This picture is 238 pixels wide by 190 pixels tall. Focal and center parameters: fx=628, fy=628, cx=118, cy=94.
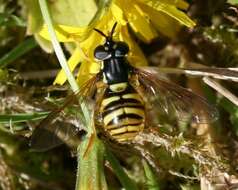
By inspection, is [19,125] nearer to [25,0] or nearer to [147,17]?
[25,0]

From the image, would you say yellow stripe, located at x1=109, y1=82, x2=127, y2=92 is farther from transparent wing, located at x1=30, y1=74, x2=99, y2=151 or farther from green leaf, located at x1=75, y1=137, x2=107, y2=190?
green leaf, located at x1=75, y1=137, x2=107, y2=190

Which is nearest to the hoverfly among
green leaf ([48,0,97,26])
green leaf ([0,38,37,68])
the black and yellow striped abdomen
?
the black and yellow striped abdomen

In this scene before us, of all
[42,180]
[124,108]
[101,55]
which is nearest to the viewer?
[124,108]

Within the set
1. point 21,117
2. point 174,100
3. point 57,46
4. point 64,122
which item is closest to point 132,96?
point 174,100

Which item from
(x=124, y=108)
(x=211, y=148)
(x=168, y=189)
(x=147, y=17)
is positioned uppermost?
(x=147, y=17)

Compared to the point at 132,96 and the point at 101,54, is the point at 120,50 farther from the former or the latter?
the point at 132,96

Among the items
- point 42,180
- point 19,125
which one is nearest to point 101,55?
point 19,125

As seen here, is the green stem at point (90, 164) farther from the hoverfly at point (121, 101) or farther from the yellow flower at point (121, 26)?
the yellow flower at point (121, 26)
